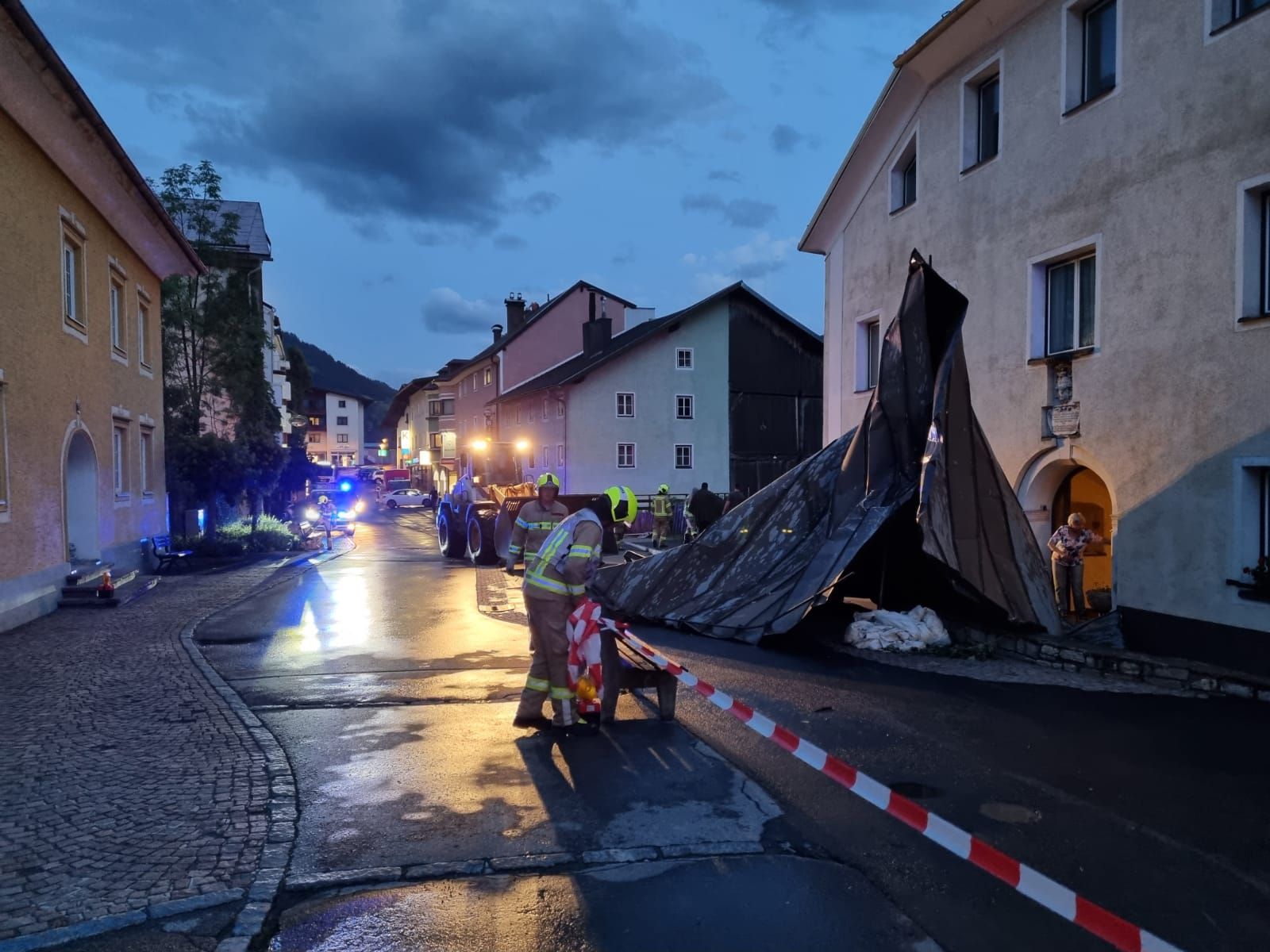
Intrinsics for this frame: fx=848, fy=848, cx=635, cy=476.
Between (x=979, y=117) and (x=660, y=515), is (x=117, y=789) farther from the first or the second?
(x=660, y=515)

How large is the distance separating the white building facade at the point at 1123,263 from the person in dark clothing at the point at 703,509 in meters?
8.30

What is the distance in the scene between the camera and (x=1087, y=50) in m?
10.5

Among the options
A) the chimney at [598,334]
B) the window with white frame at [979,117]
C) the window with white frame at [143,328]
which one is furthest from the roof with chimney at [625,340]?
the window with white frame at [979,117]

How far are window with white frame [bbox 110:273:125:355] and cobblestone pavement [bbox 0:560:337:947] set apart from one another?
8.26 metres

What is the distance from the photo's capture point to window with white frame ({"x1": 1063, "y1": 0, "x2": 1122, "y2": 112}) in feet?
33.4

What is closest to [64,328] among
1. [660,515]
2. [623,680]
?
[623,680]

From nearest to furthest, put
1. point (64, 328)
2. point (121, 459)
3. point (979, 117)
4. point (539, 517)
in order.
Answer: point (539, 517) < point (979, 117) < point (64, 328) < point (121, 459)

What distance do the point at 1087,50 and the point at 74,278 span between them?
49.6ft

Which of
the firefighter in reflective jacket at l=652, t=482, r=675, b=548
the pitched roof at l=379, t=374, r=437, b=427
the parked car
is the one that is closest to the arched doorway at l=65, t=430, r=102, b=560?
the firefighter in reflective jacket at l=652, t=482, r=675, b=548

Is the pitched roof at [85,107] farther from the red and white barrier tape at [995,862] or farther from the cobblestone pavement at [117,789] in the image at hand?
the red and white barrier tape at [995,862]

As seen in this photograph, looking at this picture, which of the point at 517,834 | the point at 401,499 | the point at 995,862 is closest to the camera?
the point at 995,862

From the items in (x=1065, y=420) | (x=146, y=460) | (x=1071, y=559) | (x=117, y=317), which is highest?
(x=117, y=317)

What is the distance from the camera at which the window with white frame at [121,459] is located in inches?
630

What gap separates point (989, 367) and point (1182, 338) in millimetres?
3068
